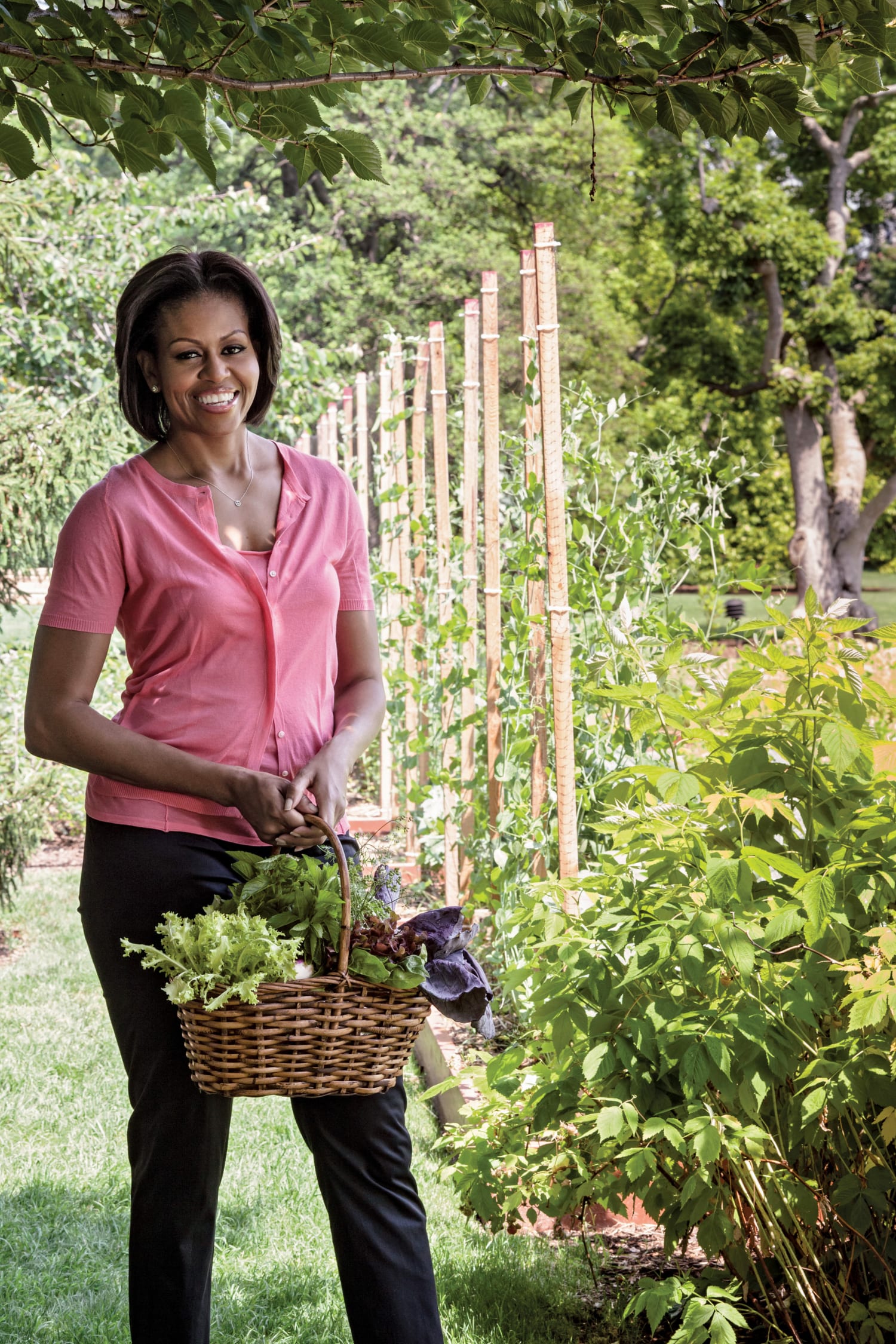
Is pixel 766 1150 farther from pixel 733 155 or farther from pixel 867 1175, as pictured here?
pixel 733 155

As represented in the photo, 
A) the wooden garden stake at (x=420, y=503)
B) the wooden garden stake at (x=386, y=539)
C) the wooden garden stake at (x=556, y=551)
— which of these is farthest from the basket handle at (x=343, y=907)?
the wooden garden stake at (x=386, y=539)

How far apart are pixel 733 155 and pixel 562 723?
16101 mm

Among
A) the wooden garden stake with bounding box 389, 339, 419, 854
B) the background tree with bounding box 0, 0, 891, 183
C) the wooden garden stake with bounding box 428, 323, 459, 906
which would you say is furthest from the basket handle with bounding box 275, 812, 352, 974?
the wooden garden stake with bounding box 389, 339, 419, 854

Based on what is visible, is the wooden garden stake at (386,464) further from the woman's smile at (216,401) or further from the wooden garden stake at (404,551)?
the woman's smile at (216,401)

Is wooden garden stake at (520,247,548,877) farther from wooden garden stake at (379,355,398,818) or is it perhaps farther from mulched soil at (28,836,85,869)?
mulched soil at (28,836,85,869)

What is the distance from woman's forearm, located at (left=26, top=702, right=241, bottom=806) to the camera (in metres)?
1.90

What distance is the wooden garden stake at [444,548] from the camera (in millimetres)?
4652

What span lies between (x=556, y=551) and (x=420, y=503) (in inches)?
97.2

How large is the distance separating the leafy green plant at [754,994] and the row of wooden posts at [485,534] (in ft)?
2.46

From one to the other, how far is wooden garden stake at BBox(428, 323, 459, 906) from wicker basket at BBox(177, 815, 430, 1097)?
2.73 metres

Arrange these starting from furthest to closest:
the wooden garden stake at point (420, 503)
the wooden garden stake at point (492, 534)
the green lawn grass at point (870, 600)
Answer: the green lawn grass at point (870, 600)
the wooden garden stake at point (420, 503)
the wooden garden stake at point (492, 534)

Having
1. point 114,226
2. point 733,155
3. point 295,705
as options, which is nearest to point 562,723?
point 295,705

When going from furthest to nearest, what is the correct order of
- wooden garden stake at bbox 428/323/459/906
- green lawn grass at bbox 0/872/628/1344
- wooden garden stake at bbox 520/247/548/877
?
wooden garden stake at bbox 428/323/459/906 → wooden garden stake at bbox 520/247/548/877 → green lawn grass at bbox 0/872/628/1344

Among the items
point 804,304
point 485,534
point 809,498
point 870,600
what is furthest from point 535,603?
point 870,600
